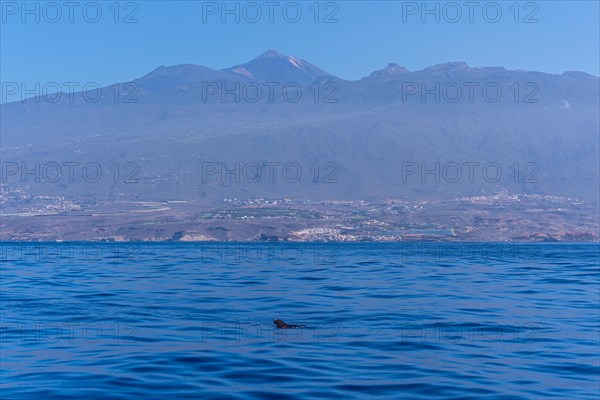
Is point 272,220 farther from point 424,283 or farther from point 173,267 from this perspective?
point 424,283

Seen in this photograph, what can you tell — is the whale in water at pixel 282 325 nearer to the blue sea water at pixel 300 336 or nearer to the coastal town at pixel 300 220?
the blue sea water at pixel 300 336

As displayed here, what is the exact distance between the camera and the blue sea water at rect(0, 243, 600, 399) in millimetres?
13297

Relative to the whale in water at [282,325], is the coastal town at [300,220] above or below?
above

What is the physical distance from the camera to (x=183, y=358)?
49.3 feet

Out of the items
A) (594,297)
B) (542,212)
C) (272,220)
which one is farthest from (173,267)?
(542,212)

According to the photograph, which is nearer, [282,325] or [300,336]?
[300,336]

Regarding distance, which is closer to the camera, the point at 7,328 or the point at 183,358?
the point at 183,358

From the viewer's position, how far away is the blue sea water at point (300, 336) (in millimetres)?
13297

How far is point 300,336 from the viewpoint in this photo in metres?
17.4

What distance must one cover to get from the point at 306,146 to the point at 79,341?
573 feet

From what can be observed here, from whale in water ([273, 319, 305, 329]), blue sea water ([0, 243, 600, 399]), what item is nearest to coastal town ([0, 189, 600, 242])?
blue sea water ([0, 243, 600, 399])

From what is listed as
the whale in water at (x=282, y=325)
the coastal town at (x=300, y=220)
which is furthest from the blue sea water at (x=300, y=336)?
the coastal town at (x=300, y=220)

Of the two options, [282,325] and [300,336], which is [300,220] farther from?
[300,336]

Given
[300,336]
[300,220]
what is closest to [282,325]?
[300,336]
